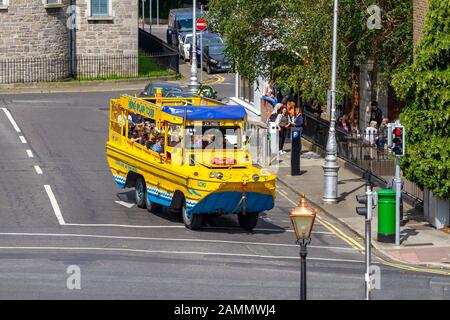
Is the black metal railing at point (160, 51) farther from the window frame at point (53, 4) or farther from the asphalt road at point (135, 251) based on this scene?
the asphalt road at point (135, 251)

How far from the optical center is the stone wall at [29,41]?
53.9m

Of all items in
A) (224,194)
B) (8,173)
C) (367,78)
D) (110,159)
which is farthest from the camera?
(367,78)

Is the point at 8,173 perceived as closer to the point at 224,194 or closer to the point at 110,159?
the point at 110,159

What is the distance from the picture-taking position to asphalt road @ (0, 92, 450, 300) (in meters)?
22.4

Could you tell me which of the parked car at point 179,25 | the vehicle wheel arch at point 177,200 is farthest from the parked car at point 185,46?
the vehicle wheel arch at point 177,200

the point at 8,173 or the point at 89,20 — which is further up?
the point at 89,20

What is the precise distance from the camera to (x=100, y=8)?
2224 inches

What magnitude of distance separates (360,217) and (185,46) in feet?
115

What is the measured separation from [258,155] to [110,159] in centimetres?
537

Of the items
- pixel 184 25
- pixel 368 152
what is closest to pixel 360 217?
pixel 368 152

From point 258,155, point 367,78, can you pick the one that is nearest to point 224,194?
point 258,155

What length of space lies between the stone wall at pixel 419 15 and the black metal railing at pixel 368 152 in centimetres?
393

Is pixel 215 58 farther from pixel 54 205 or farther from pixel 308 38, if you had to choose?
pixel 54 205
